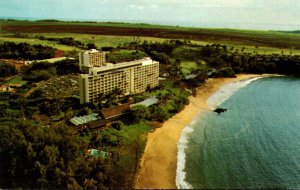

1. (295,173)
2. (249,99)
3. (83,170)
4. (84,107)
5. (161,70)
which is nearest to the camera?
(83,170)

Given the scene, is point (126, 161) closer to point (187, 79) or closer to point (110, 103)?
point (110, 103)

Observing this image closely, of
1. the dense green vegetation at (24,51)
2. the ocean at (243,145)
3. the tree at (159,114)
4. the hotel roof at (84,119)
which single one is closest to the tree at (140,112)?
the tree at (159,114)

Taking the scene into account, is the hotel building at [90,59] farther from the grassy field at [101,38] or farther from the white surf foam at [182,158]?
the white surf foam at [182,158]

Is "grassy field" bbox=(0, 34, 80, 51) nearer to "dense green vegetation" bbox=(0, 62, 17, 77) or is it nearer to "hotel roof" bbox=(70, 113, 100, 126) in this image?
"dense green vegetation" bbox=(0, 62, 17, 77)

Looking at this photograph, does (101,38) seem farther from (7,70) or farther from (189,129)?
(189,129)

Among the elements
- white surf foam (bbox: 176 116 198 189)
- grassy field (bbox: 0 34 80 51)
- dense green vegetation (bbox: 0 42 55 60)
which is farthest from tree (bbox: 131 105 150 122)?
grassy field (bbox: 0 34 80 51)

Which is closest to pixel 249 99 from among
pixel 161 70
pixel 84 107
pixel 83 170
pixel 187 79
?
pixel 187 79
